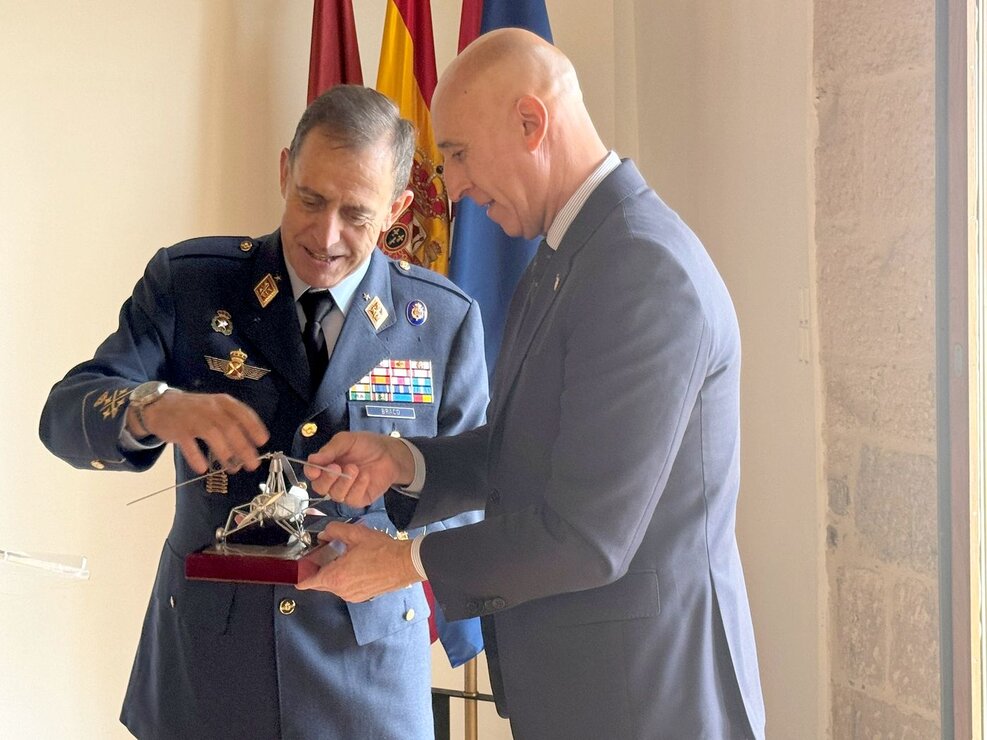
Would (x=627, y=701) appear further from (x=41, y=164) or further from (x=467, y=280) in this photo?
(x=41, y=164)

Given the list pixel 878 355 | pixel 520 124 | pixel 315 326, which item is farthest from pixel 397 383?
pixel 878 355

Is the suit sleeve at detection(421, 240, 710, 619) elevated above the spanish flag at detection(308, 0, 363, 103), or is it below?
below

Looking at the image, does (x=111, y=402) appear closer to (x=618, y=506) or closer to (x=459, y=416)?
(x=459, y=416)

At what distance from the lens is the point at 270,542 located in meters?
1.60

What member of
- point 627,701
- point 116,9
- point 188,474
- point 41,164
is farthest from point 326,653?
point 116,9

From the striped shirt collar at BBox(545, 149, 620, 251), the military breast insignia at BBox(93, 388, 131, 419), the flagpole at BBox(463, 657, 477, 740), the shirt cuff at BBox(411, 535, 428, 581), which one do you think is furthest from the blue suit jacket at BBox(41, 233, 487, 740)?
the flagpole at BBox(463, 657, 477, 740)

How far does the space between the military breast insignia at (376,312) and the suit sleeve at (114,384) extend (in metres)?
0.31

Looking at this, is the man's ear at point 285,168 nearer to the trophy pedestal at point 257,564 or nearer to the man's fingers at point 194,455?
the man's fingers at point 194,455

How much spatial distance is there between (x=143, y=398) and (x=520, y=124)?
2.15 ft

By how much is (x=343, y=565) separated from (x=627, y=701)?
0.42 m

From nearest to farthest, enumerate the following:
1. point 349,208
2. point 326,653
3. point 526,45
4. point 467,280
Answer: point 526,45 → point 326,653 → point 349,208 → point 467,280

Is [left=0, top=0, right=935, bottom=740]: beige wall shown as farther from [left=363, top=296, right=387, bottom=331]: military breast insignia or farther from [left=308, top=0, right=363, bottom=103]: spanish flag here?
[left=363, top=296, right=387, bottom=331]: military breast insignia

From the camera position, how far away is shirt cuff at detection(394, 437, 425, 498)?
1.69 m

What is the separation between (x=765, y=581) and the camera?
2537mm
